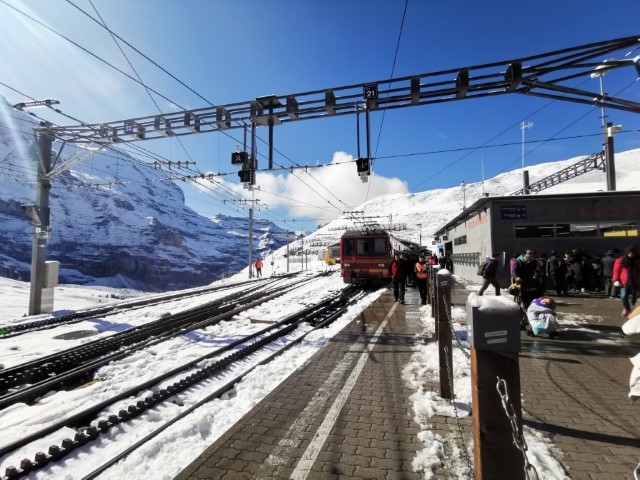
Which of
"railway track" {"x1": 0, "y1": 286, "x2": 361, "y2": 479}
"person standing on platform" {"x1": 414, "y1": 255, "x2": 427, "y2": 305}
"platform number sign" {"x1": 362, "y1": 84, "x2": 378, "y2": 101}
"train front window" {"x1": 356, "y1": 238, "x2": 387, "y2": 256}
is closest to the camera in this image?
"railway track" {"x1": 0, "y1": 286, "x2": 361, "y2": 479}

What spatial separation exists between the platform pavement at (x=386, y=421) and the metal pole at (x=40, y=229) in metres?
10.1

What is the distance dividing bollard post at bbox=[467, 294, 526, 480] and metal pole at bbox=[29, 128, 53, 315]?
1306cm

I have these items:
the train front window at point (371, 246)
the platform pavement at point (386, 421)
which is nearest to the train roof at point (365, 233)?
the train front window at point (371, 246)

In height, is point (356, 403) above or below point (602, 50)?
below

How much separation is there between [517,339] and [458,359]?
4.08 m

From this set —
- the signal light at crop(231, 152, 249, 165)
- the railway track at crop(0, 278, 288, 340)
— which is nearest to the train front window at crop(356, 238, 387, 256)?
the signal light at crop(231, 152, 249, 165)

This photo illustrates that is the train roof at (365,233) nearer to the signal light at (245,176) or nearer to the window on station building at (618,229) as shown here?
the signal light at (245,176)

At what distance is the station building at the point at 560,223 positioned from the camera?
1461 cm

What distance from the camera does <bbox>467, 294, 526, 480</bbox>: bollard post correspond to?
6.43 feet

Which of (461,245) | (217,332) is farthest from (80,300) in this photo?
(461,245)

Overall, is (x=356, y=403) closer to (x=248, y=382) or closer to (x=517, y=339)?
(x=248, y=382)

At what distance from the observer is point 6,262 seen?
127 meters

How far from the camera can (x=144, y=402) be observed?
4.37 meters

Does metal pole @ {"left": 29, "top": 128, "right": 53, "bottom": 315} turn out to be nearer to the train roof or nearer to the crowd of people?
the train roof
